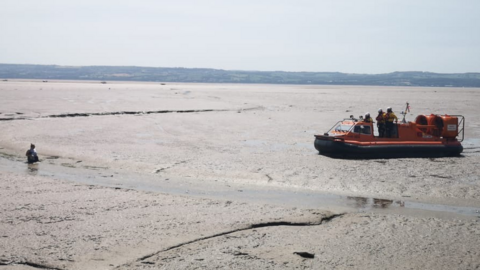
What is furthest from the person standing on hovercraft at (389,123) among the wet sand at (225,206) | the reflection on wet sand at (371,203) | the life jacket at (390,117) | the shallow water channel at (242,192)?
the reflection on wet sand at (371,203)

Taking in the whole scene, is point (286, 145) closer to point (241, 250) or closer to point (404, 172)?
point (404, 172)

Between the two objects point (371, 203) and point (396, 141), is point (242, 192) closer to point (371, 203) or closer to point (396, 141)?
point (371, 203)

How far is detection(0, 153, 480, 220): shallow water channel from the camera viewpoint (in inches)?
328

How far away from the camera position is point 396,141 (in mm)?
13820

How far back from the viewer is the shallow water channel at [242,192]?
27.4 feet

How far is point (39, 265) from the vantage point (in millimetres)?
5512

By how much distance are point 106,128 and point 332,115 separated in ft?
41.5

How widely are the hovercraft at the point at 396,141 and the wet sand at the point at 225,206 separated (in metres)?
0.40

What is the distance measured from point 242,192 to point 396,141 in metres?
6.27

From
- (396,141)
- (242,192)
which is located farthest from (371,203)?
(396,141)

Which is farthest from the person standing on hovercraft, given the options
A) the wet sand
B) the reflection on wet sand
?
the reflection on wet sand

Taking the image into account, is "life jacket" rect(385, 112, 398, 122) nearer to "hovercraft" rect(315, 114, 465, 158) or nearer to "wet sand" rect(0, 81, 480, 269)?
"hovercraft" rect(315, 114, 465, 158)

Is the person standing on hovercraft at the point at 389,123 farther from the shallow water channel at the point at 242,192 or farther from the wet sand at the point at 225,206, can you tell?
the shallow water channel at the point at 242,192

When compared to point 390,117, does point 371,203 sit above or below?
below
